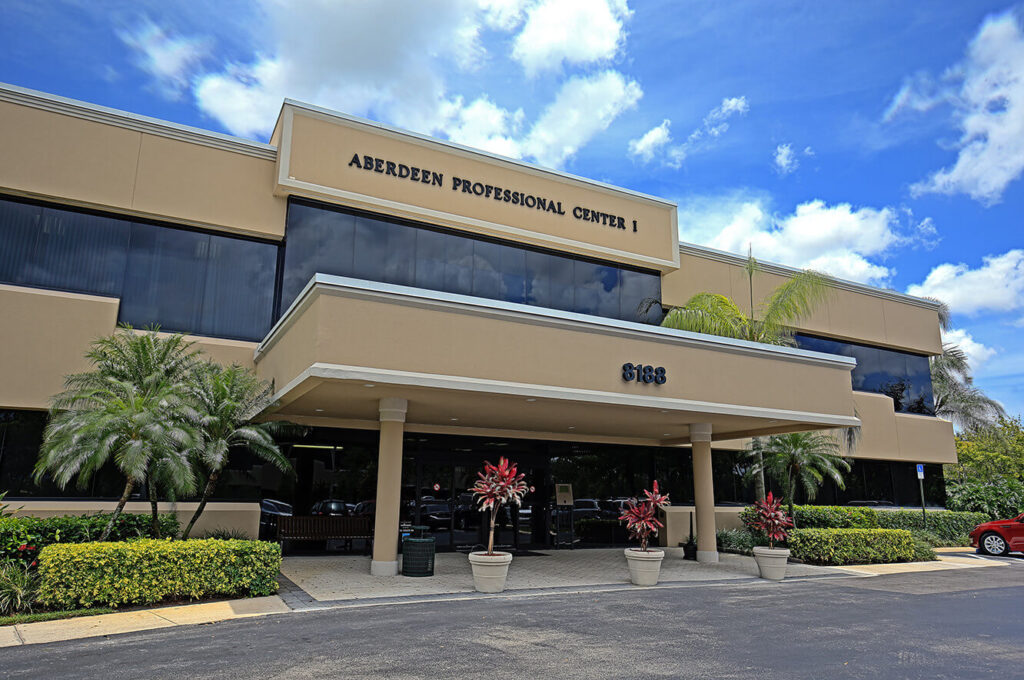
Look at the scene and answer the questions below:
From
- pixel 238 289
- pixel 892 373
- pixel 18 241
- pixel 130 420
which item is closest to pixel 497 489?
pixel 130 420

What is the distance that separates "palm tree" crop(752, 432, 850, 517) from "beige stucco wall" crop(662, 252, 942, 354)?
5.63m

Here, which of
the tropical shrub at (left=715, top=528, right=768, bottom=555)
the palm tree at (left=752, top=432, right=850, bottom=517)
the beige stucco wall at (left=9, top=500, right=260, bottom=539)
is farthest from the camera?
the palm tree at (left=752, top=432, right=850, bottom=517)

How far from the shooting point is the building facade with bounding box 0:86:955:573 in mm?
14453

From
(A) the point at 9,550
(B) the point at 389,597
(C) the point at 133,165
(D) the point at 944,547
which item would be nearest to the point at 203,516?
(A) the point at 9,550

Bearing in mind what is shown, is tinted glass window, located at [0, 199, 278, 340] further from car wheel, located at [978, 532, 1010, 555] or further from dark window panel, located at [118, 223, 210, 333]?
car wheel, located at [978, 532, 1010, 555]

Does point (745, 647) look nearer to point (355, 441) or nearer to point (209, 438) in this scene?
point (209, 438)

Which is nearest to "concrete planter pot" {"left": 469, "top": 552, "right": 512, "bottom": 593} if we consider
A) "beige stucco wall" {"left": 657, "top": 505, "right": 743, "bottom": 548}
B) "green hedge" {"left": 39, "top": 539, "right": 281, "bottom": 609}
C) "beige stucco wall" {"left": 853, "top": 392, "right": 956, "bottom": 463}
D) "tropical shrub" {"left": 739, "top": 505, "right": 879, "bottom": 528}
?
"green hedge" {"left": 39, "top": 539, "right": 281, "bottom": 609}

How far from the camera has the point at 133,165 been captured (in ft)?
56.2

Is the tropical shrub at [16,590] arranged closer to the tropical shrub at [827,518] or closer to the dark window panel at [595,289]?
the dark window panel at [595,289]

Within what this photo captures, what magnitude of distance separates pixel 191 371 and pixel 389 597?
21.5 ft

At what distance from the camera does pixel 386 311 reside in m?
13.3

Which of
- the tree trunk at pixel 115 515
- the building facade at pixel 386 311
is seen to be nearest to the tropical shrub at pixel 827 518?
the building facade at pixel 386 311

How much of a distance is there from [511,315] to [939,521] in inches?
882

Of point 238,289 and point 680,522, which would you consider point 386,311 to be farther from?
point 680,522
